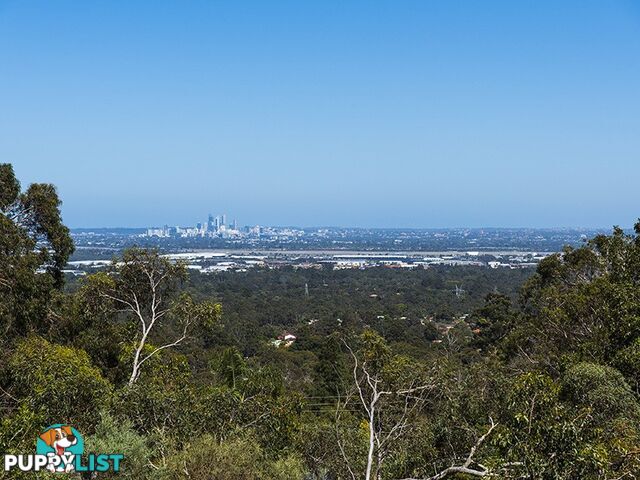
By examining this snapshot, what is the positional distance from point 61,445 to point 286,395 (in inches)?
247

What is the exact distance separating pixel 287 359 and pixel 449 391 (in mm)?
25897

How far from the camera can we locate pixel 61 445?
623 centimetres

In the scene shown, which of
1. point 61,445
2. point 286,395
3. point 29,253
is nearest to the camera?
point 61,445

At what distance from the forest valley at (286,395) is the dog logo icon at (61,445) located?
0.52 feet

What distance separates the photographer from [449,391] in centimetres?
751

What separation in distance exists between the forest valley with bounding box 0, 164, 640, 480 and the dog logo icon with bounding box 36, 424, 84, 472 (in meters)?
0.16
